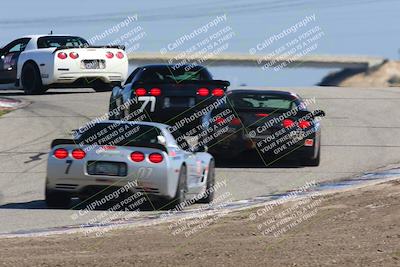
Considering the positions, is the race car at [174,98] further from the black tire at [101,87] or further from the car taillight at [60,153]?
the black tire at [101,87]

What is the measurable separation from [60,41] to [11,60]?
1.32 meters

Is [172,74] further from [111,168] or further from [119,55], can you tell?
Answer: [111,168]

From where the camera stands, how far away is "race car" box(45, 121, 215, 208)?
41.4 ft

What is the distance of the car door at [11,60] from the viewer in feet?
90.7

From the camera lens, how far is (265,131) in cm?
1692

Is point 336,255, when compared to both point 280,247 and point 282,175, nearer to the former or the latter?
point 280,247

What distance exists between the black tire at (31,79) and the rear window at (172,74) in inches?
275

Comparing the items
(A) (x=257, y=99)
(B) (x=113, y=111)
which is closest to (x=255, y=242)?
(A) (x=257, y=99)

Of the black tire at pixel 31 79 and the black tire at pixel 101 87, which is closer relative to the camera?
the black tire at pixel 31 79

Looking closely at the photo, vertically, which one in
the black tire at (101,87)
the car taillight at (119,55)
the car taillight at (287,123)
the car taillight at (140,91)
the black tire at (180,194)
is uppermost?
the black tire at (180,194)

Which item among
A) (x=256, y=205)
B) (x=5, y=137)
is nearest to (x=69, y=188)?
(x=256, y=205)

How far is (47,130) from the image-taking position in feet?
69.5

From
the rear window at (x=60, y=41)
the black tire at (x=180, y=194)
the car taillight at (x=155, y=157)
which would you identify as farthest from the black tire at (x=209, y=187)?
the rear window at (x=60, y=41)

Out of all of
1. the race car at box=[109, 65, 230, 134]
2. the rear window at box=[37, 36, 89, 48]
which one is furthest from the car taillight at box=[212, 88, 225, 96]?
the rear window at box=[37, 36, 89, 48]
